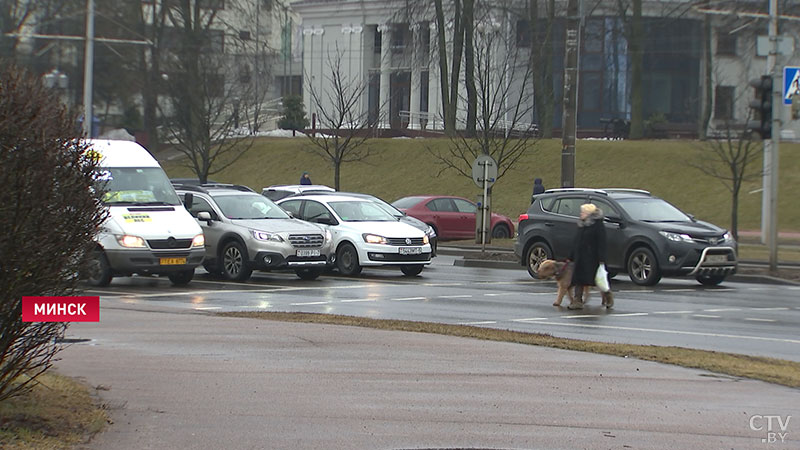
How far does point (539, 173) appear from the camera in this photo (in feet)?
164

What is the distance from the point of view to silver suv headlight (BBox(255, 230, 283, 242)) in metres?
20.7

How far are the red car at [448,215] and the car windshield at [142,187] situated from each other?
13765 mm

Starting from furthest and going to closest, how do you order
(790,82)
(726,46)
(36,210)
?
1. (726,46)
2. (790,82)
3. (36,210)

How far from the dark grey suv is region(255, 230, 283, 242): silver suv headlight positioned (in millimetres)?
5278

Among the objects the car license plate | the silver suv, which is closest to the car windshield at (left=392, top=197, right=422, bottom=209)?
the silver suv

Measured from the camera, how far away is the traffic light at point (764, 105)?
23.3m

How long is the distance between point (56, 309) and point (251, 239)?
1365 cm

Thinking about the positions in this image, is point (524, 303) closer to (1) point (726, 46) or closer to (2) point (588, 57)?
(2) point (588, 57)

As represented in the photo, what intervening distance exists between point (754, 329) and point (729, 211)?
92.6 feet

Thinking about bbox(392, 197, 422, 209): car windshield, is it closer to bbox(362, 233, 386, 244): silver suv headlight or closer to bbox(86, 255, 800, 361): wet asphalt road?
bbox(86, 255, 800, 361): wet asphalt road

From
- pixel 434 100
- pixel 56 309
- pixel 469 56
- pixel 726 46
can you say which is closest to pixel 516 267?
pixel 56 309

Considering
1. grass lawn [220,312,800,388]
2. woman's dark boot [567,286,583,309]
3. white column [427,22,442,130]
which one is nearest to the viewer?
grass lawn [220,312,800,388]

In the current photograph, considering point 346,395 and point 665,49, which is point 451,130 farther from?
point 346,395

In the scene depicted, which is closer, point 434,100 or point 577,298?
point 577,298
